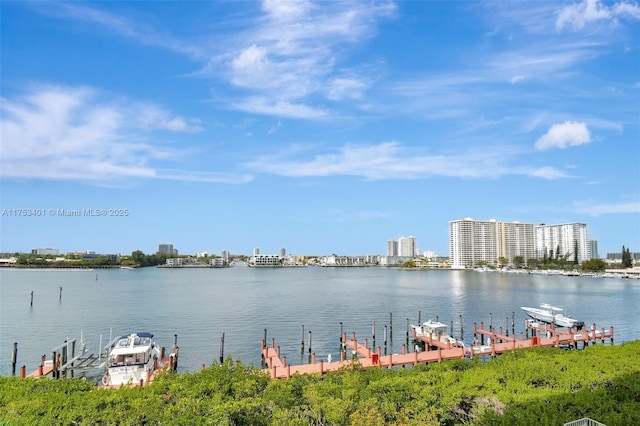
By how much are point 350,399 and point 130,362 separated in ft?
68.4

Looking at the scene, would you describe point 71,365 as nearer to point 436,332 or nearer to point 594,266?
point 436,332

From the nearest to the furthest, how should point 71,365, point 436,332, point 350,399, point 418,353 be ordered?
point 350,399 < point 71,365 < point 418,353 < point 436,332

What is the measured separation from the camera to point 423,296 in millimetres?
85938

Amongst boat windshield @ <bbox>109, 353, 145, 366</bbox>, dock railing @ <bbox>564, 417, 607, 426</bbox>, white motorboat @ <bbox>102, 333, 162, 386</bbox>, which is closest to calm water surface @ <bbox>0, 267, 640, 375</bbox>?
white motorboat @ <bbox>102, 333, 162, 386</bbox>

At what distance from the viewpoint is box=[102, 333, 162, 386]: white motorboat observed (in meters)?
26.8

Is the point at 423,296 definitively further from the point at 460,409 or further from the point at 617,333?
the point at 460,409

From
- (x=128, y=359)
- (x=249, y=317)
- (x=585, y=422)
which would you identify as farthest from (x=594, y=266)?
(x=585, y=422)

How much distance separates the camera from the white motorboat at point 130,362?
26.8 m

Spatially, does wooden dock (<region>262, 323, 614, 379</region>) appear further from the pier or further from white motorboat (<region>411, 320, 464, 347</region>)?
the pier

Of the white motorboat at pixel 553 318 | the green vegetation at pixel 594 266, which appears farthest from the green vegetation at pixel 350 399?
the green vegetation at pixel 594 266

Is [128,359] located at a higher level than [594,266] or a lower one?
lower

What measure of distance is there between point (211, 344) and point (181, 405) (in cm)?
3019

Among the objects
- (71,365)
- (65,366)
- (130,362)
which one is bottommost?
(71,365)

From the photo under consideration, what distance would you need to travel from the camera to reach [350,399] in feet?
41.9
